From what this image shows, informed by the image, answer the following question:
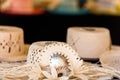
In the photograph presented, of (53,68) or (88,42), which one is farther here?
(88,42)

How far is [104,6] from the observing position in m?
2.23

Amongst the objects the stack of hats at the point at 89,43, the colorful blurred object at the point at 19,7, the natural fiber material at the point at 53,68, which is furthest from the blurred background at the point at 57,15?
the natural fiber material at the point at 53,68

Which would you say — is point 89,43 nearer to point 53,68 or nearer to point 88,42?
point 88,42

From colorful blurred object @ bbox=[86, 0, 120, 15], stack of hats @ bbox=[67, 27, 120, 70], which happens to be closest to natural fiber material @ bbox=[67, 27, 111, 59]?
stack of hats @ bbox=[67, 27, 120, 70]

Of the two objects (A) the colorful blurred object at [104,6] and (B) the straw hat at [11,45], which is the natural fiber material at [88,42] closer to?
(B) the straw hat at [11,45]

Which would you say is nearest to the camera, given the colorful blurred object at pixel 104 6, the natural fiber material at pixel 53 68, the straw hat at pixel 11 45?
the natural fiber material at pixel 53 68

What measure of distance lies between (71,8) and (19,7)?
377mm

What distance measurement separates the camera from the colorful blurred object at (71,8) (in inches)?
89.9

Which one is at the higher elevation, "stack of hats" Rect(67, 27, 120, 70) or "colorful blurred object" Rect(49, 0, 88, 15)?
"colorful blurred object" Rect(49, 0, 88, 15)

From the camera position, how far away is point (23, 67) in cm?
70

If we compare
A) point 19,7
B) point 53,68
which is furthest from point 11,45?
point 19,7

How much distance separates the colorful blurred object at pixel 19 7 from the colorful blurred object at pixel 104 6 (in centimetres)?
37

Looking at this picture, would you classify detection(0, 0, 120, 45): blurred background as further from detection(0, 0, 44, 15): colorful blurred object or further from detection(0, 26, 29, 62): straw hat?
detection(0, 26, 29, 62): straw hat

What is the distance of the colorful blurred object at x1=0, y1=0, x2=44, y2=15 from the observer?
7.40 ft
